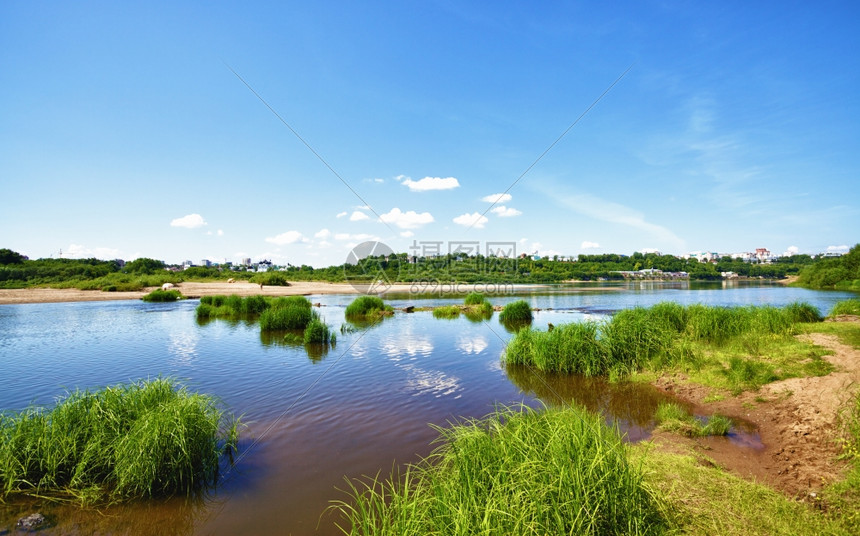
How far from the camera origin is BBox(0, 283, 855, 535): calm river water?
5.54m

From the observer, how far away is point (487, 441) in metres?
4.92

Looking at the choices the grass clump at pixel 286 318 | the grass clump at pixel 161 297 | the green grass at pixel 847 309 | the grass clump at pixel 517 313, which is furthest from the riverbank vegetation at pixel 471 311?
the grass clump at pixel 161 297

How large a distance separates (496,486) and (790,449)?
6289 millimetres

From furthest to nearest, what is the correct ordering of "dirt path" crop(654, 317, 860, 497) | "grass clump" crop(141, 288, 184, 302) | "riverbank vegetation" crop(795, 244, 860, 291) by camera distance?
1. "riverbank vegetation" crop(795, 244, 860, 291)
2. "grass clump" crop(141, 288, 184, 302)
3. "dirt path" crop(654, 317, 860, 497)

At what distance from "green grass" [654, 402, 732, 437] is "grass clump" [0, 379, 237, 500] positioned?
8974mm

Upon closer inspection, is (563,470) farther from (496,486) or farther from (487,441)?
(487,441)

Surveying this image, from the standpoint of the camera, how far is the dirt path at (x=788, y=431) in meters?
5.77

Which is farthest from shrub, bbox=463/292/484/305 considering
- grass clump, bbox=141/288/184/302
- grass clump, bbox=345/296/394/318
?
grass clump, bbox=141/288/184/302

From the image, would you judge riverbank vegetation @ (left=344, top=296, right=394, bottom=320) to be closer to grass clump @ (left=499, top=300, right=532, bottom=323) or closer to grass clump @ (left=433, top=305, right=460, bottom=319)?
grass clump @ (left=433, top=305, right=460, bottom=319)

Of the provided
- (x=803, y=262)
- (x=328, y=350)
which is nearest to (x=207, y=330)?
(x=328, y=350)

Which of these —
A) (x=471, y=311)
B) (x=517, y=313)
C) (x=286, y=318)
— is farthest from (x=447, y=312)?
(x=286, y=318)

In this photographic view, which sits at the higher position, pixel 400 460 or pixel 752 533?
pixel 752 533

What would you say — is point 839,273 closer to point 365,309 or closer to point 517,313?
point 517,313

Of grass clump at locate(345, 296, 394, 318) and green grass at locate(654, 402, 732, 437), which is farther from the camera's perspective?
grass clump at locate(345, 296, 394, 318)
